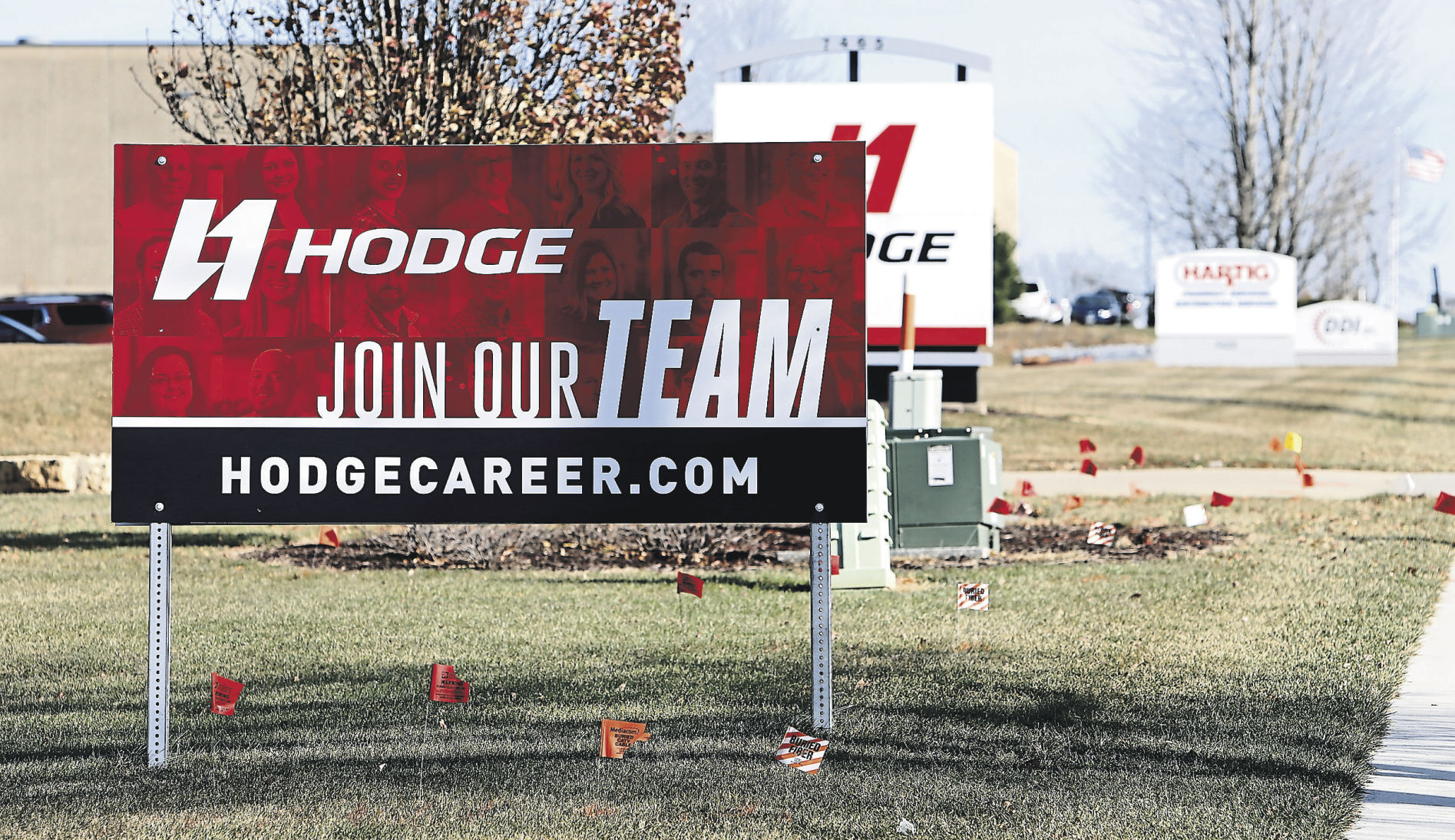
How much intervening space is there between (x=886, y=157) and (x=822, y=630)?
8134mm

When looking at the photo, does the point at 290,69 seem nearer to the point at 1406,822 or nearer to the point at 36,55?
the point at 1406,822

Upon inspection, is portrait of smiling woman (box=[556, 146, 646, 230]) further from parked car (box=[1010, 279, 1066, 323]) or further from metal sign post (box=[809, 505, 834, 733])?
parked car (box=[1010, 279, 1066, 323])

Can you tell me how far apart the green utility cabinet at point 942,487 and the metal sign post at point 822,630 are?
5.51m

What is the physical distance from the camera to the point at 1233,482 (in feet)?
65.0

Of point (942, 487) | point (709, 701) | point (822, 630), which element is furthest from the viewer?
point (942, 487)

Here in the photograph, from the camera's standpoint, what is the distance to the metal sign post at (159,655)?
6.23m

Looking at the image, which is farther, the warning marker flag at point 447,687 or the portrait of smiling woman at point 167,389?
the warning marker flag at point 447,687

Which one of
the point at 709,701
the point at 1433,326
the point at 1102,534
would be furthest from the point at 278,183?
the point at 1433,326

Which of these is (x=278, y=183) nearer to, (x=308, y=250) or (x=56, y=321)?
(x=308, y=250)

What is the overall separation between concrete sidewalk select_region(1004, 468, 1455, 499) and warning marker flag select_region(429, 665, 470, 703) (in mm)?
11635

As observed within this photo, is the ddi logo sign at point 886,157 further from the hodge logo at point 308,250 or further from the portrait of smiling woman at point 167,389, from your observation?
the portrait of smiling woman at point 167,389

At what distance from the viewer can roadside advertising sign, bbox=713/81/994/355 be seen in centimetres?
1390

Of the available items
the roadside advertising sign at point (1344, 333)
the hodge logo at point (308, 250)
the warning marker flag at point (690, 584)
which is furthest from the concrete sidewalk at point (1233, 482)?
the roadside advertising sign at point (1344, 333)

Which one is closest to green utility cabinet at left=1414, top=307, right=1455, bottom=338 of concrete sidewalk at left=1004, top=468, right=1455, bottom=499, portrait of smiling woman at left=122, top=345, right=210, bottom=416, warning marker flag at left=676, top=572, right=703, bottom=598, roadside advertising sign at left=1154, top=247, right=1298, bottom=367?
roadside advertising sign at left=1154, top=247, right=1298, bottom=367
